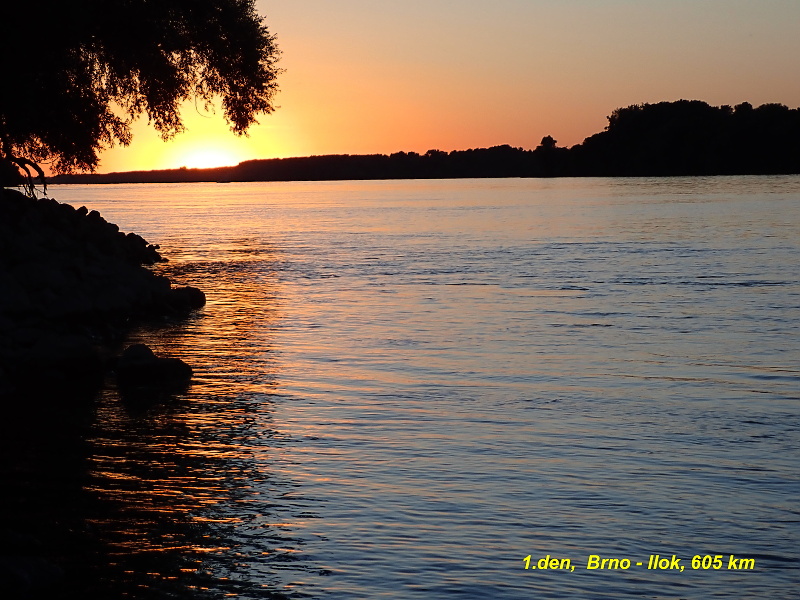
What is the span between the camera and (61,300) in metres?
21.8

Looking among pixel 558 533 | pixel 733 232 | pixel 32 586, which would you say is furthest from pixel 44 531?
pixel 733 232

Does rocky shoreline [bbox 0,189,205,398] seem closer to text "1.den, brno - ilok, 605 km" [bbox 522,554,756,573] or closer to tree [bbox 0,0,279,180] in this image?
tree [bbox 0,0,279,180]

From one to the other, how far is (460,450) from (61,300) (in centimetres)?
1235

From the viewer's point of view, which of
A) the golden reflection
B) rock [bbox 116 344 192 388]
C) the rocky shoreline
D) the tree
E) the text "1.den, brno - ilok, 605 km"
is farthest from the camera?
the tree

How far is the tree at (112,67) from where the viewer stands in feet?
72.9

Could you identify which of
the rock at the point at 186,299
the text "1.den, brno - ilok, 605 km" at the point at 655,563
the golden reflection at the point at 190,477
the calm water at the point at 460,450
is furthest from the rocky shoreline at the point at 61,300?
the text "1.den, brno - ilok, 605 km" at the point at 655,563

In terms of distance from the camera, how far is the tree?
2223 cm

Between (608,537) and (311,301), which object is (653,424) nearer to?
(608,537)

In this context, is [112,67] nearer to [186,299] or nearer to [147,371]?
[186,299]

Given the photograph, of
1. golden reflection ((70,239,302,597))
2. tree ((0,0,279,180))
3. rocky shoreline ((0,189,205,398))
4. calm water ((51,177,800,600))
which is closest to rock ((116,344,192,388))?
rocky shoreline ((0,189,205,398))

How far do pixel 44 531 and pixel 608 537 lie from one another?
5.15m

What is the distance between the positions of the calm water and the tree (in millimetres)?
5989

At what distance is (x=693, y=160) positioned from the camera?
180m

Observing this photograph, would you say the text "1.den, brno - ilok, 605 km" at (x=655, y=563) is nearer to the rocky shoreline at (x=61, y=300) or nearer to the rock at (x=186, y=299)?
the rocky shoreline at (x=61, y=300)
